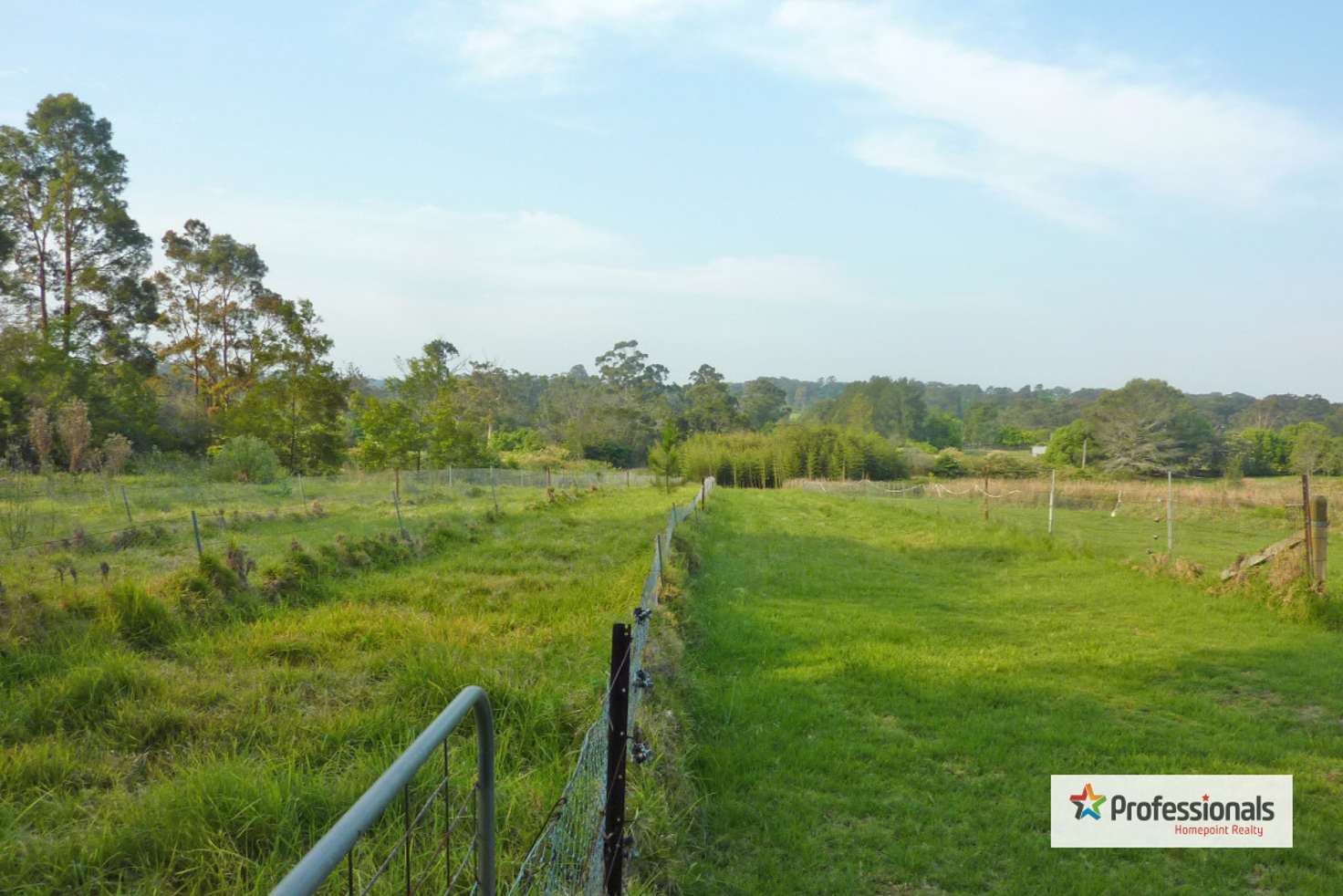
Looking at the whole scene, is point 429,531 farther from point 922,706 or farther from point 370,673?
point 922,706

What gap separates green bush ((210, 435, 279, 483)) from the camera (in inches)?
925

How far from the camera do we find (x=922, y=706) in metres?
5.71

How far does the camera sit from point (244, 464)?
2369 centimetres

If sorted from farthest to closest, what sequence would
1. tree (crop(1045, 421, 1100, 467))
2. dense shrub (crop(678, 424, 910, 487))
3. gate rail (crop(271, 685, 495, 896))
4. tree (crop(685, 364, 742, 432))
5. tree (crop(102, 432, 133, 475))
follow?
tree (crop(685, 364, 742, 432)) < tree (crop(1045, 421, 1100, 467)) < dense shrub (crop(678, 424, 910, 487)) < tree (crop(102, 432, 133, 475)) < gate rail (crop(271, 685, 495, 896))

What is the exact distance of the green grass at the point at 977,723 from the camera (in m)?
3.70

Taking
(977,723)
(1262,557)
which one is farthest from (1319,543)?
(977,723)

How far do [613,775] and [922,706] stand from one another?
11.7 ft

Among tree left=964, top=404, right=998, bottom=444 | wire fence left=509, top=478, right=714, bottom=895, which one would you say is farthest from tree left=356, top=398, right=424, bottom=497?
tree left=964, top=404, right=998, bottom=444

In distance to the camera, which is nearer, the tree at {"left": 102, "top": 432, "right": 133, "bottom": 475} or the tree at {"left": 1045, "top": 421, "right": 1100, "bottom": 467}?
the tree at {"left": 102, "top": 432, "right": 133, "bottom": 475}

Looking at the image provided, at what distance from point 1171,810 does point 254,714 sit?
195 inches

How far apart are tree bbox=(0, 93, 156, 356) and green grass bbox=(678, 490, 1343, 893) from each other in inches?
1187

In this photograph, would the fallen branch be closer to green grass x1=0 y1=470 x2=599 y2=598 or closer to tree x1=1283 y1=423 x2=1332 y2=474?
green grass x1=0 y1=470 x2=599 y2=598

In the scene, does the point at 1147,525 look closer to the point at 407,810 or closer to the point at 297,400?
the point at 407,810

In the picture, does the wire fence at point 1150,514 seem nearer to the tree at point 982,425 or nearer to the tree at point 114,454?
the tree at point 114,454
